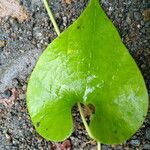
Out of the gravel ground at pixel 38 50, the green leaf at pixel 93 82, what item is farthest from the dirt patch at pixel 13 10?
the green leaf at pixel 93 82

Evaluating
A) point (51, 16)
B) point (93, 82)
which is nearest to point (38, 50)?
point (51, 16)

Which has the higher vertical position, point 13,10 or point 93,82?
point 13,10

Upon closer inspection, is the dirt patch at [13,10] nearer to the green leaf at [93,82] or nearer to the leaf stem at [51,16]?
the leaf stem at [51,16]

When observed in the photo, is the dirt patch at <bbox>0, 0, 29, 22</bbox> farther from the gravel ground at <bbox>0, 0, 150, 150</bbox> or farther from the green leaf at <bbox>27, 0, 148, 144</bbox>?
the green leaf at <bbox>27, 0, 148, 144</bbox>

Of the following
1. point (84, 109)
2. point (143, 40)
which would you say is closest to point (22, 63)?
point (84, 109)

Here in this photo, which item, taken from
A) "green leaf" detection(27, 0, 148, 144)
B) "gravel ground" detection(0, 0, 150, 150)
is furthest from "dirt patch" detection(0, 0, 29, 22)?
"green leaf" detection(27, 0, 148, 144)

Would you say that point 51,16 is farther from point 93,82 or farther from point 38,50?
point 93,82
